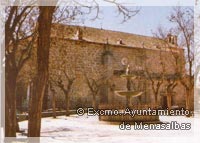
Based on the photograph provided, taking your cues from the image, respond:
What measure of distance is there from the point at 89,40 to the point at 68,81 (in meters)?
5.33

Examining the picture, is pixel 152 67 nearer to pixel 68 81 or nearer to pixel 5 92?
pixel 68 81

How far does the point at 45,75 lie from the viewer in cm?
528

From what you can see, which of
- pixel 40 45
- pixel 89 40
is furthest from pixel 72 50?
pixel 40 45

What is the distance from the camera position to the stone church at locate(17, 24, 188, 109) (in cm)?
1415

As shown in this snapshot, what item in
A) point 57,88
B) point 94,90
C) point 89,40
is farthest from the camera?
point 89,40

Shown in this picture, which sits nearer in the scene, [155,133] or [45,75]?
[45,75]

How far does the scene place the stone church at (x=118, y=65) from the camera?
14.1m

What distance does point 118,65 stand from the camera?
20188mm

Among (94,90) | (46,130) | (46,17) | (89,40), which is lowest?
(46,130)

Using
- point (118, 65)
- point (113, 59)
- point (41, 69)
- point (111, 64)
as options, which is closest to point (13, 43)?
point (41, 69)

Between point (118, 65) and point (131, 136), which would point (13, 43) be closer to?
point (131, 136)

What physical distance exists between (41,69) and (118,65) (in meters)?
15.1

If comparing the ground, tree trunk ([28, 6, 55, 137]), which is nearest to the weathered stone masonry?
the ground

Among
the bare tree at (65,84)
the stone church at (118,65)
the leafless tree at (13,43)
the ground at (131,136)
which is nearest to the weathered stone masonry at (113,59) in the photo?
the stone church at (118,65)
